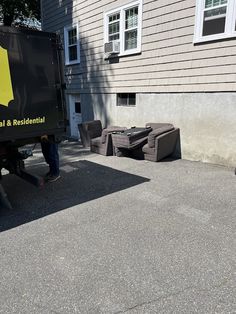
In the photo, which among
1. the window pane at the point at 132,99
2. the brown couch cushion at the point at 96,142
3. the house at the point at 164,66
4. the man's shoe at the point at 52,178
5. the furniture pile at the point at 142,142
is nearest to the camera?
the man's shoe at the point at 52,178

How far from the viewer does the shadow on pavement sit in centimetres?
429

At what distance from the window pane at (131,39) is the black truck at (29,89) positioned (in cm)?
435

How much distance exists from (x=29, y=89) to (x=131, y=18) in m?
5.41

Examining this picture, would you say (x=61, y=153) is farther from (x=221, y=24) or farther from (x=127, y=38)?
(x=221, y=24)

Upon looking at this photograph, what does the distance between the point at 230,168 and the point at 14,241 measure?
480 cm

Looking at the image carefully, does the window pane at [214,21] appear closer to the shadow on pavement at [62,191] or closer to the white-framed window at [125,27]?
the white-framed window at [125,27]

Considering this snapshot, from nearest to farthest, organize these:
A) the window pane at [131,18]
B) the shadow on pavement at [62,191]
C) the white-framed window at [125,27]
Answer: the shadow on pavement at [62,191], the white-framed window at [125,27], the window pane at [131,18]

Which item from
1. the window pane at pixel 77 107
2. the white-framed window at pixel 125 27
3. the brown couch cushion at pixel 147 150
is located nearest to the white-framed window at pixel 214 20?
the white-framed window at pixel 125 27

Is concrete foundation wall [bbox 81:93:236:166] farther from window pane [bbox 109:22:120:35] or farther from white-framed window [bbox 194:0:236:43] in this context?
window pane [bbox 109:22:120:35]

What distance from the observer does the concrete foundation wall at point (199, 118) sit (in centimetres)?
616

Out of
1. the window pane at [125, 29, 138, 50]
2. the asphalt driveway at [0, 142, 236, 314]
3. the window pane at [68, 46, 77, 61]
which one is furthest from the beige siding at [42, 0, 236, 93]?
the asphalt driveway at [0, 142, 236, 314]

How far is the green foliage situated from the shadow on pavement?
1777 centimetres

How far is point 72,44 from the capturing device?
434 inches

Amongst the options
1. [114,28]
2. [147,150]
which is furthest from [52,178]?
[114,28]
